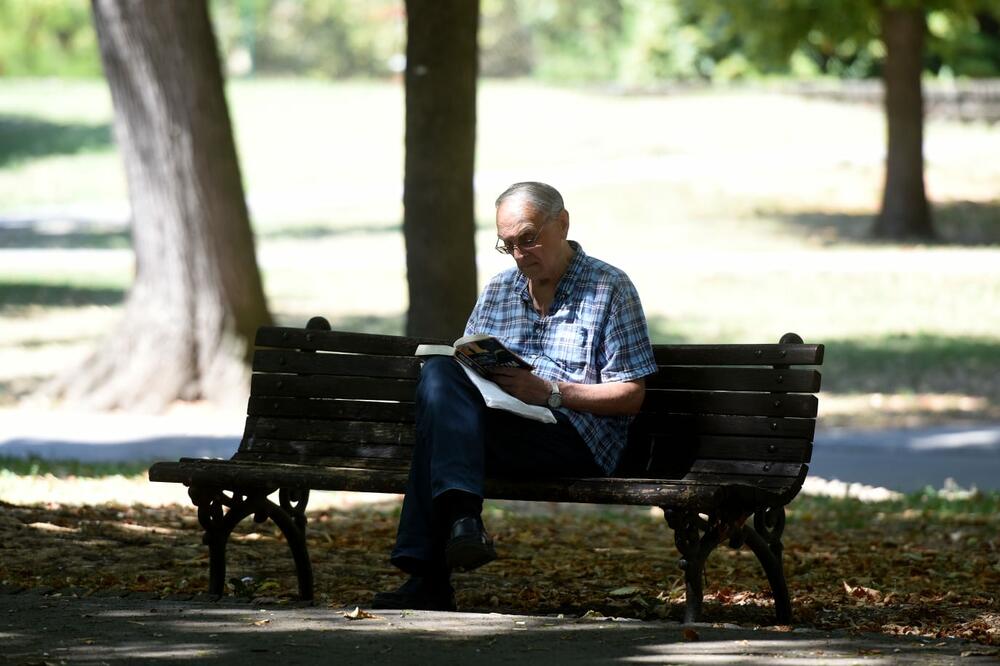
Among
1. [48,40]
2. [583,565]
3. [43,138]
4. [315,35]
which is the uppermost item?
[315,35]

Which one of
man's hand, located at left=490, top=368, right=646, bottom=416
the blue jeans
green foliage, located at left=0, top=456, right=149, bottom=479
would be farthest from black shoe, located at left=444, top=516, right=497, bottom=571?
green foliage, located at left=0, top=456, right=149, bottom=479

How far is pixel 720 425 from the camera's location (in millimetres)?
5836

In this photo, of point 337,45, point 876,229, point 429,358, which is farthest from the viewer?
point 337,45

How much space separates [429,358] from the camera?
5.59 m

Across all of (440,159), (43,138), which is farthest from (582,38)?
(440,159)

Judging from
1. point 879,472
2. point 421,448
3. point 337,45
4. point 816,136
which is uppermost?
point 337,45

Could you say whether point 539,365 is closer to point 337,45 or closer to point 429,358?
point 429,358

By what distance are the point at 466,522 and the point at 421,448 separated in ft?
1.08

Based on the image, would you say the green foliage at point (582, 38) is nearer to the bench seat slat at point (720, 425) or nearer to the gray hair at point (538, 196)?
the bench seat slat at point (720, 425)

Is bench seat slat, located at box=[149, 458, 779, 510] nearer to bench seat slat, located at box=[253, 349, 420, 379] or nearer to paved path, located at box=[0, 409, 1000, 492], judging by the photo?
bench seat slat, located at box=[253, 349, 420, 379]

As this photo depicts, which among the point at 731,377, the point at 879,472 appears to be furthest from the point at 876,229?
the point at 731,377

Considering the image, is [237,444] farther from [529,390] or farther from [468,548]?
[468,548]

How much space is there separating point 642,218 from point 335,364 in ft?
71.4

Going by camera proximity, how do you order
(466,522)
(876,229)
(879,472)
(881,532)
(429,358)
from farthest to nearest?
(876,229) < (879,472) < (881,532) < (429,358) < (466,522)
